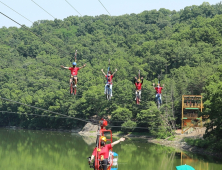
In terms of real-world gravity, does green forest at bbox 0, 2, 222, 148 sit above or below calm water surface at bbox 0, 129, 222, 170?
above

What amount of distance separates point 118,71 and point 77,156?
44.4 m

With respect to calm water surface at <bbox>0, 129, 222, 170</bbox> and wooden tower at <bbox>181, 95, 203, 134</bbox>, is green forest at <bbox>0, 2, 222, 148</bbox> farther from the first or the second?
calm water surface at <bbox>0, 129, 222, 170</bbox>

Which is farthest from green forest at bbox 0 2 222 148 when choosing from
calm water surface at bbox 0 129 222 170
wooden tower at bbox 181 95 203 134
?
calm water surface at bbox 0 129 222 170

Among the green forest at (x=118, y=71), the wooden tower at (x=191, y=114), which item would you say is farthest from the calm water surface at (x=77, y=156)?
the wooden tower at (x=191, y=114)

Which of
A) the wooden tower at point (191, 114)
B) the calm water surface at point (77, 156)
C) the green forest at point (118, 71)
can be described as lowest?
the calm water surface at point (77, 156)

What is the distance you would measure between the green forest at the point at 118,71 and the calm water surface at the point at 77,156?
414cm

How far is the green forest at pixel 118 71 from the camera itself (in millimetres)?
65188

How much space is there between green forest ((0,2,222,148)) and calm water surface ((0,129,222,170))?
13.6 feet

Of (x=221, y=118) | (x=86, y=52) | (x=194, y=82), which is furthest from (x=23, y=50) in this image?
(x=221, y=118)

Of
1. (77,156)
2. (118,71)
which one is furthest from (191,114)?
(118,71)

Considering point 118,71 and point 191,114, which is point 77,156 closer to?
point 191,114

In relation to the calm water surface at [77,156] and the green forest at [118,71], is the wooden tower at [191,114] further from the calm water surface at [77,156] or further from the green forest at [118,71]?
the calm water surface at [77,156]

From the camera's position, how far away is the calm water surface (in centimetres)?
4291

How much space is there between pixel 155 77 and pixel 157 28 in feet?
192
